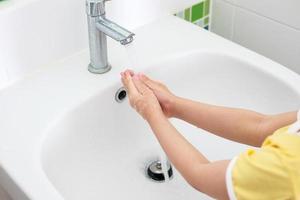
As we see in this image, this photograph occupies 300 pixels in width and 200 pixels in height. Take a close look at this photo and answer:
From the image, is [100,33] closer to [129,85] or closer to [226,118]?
[129,85]

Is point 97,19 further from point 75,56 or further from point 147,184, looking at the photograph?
point 147,184

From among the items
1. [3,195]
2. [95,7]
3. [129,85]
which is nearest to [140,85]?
[129,85]

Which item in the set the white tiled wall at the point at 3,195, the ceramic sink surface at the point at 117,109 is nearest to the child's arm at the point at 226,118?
the ceramic sink surface at the point at 117,109

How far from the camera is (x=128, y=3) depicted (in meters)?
A: 0.88

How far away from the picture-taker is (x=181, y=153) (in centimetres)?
61

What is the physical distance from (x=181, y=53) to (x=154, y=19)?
0.42 ft

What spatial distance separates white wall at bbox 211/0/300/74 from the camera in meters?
0.94

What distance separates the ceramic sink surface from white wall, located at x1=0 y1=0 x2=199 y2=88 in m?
0.02

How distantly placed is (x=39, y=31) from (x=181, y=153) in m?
0.34

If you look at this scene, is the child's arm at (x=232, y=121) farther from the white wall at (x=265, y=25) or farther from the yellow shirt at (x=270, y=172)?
the white wall at (x=265, y=25)

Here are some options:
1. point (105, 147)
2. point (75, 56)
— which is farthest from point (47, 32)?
point (105, 147)

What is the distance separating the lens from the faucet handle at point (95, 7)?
0.73 meters

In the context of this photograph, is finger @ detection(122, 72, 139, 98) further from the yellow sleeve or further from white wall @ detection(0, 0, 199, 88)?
the yellow sleeve

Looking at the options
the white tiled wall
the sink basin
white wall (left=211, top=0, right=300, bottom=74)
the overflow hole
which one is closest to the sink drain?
the sink basin
